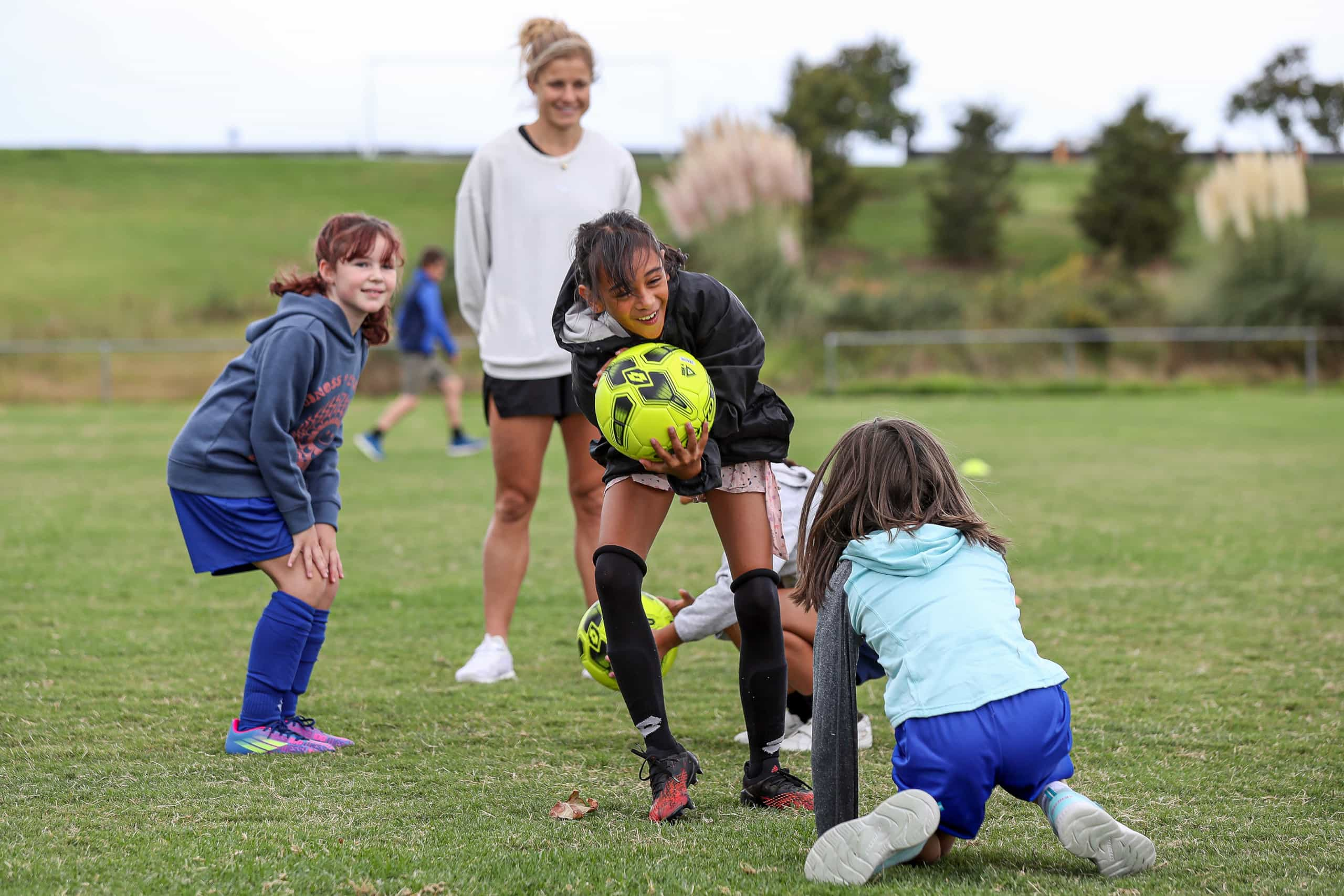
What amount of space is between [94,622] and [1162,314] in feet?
79.1

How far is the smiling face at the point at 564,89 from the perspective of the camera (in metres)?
4.73

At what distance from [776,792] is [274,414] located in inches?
71.9

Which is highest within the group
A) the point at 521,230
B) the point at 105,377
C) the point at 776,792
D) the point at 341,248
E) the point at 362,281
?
the point at 521,230

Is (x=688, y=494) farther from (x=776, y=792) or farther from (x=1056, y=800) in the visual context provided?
(x=1056, y=800)

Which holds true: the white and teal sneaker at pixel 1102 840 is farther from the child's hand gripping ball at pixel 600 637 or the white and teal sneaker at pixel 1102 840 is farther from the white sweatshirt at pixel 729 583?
the child's hand gripping ball at pixel 600 637

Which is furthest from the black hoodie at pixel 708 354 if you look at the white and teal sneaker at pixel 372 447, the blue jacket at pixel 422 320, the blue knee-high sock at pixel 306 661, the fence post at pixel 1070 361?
the fence post at pixel 1070 361

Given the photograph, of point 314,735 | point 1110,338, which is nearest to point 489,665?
point 314,735

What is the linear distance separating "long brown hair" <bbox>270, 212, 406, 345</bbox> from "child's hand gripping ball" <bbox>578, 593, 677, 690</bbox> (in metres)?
1.13

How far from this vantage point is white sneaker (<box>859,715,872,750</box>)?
390 cm

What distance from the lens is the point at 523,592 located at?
6.63 m

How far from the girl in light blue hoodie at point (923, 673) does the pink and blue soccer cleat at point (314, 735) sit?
64.1 inches

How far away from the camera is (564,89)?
15.6 ft

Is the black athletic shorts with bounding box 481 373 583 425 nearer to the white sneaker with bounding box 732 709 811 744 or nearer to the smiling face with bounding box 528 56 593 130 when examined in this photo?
the smiling face with bounding box 528 56 593 130

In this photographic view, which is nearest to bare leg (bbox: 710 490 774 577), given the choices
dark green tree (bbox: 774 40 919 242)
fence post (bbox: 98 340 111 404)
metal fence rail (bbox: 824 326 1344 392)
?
metal fence rail (bbox: 824 326 1344 392)
